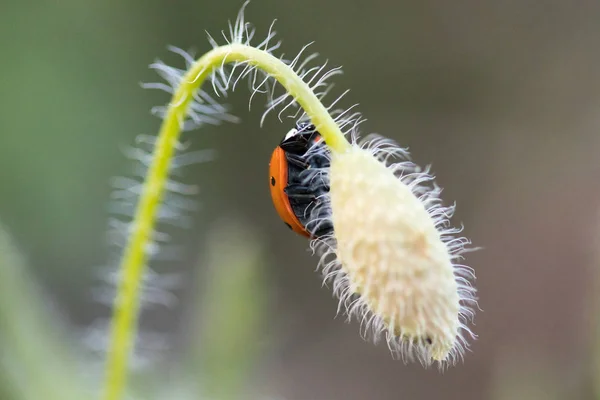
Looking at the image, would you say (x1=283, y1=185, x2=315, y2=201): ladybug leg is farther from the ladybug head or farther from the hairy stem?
the hairy stem

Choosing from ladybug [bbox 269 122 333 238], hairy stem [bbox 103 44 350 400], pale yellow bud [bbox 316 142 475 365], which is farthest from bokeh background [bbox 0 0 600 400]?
pale yellow bud [bbox 316 142 475 365]

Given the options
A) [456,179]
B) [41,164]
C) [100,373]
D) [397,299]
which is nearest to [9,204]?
[41,164]

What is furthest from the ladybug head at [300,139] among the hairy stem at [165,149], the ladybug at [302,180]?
the hairy stem at [165,149]

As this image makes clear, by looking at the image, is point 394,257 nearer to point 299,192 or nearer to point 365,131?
point 299,192

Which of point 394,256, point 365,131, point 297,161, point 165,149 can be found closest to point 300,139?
point 297,161

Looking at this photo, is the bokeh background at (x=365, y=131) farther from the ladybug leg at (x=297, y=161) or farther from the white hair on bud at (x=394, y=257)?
the white hair on bud at (x=394, y=257)

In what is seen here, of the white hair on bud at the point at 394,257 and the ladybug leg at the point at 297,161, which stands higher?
the ladybug leg at the point at 297,161

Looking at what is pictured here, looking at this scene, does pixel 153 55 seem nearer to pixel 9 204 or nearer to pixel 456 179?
pixel 9 204
